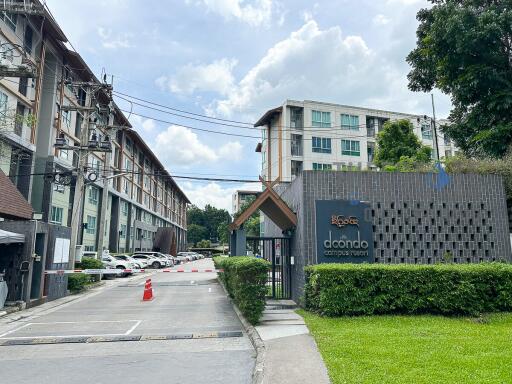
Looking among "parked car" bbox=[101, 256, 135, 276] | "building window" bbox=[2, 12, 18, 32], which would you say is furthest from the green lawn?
"building window" bbox=[2, 12, 18, 32]

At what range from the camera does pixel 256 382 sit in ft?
20.3

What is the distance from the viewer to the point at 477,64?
62.5 ft

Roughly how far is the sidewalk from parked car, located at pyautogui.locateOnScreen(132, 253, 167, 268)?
3267 centimetres

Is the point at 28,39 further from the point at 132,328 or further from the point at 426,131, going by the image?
the point at 426,131

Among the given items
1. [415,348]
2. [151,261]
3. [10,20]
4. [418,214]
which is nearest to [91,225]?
[151,261]

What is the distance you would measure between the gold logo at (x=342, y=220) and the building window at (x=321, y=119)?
111 ft

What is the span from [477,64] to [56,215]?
31.8 meters

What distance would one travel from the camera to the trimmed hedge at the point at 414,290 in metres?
10.4

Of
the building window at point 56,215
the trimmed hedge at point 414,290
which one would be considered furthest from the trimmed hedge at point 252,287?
the building window at point 56,215

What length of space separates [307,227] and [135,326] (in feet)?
19.4

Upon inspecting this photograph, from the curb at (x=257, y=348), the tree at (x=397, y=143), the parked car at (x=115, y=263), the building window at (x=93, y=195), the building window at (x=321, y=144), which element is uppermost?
the building window at (x=321, y=144)

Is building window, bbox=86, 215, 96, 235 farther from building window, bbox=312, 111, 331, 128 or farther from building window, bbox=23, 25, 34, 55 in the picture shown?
building window, bbox=312, 111, 331, 128

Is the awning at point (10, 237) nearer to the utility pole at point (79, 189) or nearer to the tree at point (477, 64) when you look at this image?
the utility pole at point (79, 189)

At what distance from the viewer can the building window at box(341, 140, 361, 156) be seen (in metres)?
46.9
